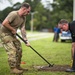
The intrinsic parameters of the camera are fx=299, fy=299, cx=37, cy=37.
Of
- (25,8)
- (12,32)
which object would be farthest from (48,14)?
(25,8)

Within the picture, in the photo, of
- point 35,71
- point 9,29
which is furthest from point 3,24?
point 35,71

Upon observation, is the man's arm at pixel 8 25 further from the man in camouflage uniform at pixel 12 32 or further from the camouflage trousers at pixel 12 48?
the camouflage trousers at pixel 12 48

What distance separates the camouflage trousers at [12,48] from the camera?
786 cm

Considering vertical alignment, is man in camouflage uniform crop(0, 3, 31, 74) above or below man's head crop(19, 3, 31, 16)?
below

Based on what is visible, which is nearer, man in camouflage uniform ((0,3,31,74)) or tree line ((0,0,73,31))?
man in camouflage uniform ((0,3,31,74))

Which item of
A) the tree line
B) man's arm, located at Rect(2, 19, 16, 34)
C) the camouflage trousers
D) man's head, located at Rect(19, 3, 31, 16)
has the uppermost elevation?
man's head, located at Rect(19, 3, 31, 16)

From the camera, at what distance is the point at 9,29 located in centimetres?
795

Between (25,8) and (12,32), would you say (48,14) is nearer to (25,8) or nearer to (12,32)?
(12,32)

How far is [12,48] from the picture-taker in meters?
7.93

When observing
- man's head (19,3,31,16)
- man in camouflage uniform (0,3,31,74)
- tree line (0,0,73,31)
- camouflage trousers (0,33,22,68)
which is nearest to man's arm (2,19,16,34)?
man in camouflage uniform (0,3,31,74)

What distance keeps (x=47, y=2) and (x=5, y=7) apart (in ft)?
266

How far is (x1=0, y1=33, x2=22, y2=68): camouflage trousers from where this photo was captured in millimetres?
7859

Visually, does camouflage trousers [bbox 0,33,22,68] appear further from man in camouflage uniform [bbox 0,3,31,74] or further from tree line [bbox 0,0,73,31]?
tree line [bbox 0,0,73,31]

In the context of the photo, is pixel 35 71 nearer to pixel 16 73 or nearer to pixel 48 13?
pixel 16 73
